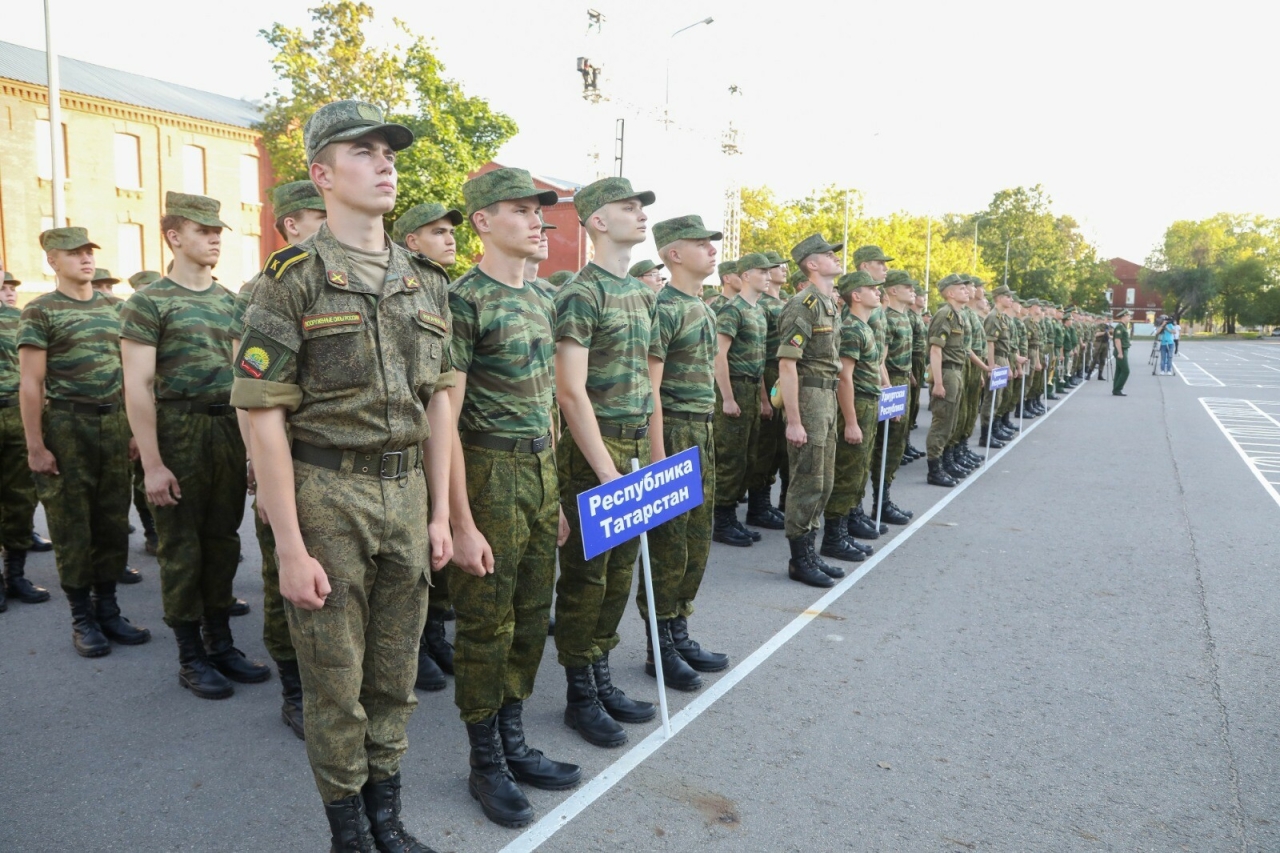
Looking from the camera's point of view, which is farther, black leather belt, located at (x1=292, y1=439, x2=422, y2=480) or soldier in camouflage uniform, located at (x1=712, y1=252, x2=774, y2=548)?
soldier in camouflage uniform, located at (x1=712, y1=252, x2=774, y2=548)

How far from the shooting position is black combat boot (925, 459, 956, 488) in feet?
33.2

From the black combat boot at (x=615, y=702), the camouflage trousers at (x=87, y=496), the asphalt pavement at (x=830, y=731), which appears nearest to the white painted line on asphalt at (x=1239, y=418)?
the asphalt pavement at (x=830, y=731)

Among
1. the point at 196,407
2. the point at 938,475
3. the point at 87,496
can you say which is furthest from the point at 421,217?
the point at 938,475

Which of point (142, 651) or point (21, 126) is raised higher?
point (21, 126)

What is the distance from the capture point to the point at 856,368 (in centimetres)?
724

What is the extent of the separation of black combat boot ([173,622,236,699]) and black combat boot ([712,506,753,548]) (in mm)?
4084

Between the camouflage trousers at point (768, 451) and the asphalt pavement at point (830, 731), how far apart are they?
1.34m

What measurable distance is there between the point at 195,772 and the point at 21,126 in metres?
35.5

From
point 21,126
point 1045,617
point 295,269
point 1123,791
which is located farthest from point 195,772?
point 21,126

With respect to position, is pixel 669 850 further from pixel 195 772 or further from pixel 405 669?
pixel 195 772

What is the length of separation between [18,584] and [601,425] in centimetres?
435

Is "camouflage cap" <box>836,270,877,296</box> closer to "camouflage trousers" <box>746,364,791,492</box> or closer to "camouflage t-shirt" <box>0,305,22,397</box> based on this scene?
"camouflage trousers" <box>746,364,791,492</box>

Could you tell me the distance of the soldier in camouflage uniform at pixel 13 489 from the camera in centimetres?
585

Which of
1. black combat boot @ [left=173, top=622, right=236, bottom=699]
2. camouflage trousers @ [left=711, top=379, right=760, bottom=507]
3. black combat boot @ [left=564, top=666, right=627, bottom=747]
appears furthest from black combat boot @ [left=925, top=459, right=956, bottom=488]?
black combat boot @ [left=173, top=622, right=236, bottom=699]
